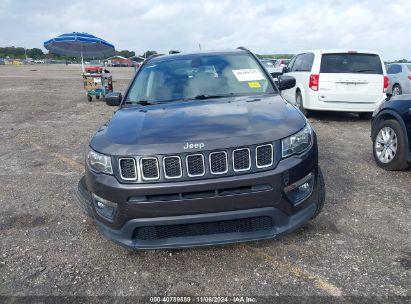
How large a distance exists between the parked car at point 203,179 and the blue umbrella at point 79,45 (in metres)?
15.1

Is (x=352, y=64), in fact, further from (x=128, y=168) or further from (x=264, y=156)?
(x=128, y=168)

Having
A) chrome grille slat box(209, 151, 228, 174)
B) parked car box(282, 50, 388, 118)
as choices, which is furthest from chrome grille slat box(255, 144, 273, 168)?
parked car box(282, 50, 388, 118)

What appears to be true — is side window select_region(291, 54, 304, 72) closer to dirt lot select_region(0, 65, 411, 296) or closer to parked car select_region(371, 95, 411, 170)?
parked car select_region(371, 95, 411, 170)

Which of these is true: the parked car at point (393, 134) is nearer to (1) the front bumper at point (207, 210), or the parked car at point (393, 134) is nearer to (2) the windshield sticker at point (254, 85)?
(2) the windshield sticker at point (254, 85)

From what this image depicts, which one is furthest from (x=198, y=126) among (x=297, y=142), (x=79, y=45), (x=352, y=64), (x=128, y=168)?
(x=79, y=45)

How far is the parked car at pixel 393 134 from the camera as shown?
4.79 m

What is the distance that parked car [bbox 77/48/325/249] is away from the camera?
8.64 ft

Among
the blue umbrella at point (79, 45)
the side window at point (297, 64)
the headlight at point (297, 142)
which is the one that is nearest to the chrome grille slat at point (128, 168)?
the headlight at point (297, 142)

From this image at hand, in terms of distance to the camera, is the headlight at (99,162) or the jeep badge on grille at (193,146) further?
the headlight at (99,162)

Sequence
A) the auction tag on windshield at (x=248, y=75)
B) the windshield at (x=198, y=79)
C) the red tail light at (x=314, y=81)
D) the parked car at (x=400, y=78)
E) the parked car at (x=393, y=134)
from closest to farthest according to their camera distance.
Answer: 1. the windshield at (x=198, y=79)
2. the auction tag on windshield at (x=248, y=75)
3. the parked car at (x=393, y=134)
4. the red tail light at (x=314, y=81)
5. the parked car at (x=400, y=78)

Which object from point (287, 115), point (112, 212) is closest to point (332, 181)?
point (287, 115)

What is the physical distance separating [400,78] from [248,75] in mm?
10533

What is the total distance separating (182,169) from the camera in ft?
8.67

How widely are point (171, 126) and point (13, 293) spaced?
172 centimetres
